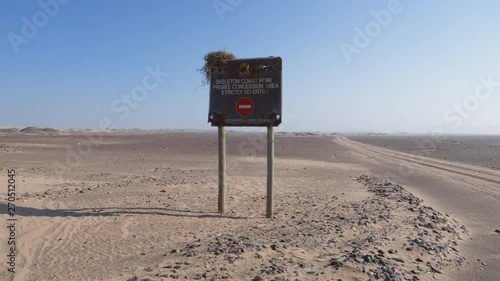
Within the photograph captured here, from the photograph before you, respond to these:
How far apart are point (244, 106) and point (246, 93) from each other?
0.35 m

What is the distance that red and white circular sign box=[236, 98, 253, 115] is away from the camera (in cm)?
1042

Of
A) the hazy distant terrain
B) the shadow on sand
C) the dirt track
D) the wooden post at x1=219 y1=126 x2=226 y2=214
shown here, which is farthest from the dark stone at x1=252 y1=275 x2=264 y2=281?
the hazy distant terrain

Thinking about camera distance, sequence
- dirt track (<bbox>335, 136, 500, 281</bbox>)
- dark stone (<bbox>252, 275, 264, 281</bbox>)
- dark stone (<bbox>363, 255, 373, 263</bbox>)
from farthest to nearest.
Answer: dirt track (<bbox>335, 136, 500, 281</bbox>) → dark stone (<bbox>363, 255, 373, 263</bbox>) → dark stone (<bbox>252, 275, 264, 281</bbox>)

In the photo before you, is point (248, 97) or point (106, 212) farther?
point (106, 212)

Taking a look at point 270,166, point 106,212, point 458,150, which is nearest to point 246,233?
point 270,166

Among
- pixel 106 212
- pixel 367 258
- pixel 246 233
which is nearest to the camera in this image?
pixel 367 258

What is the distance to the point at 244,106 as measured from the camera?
34.4 feet

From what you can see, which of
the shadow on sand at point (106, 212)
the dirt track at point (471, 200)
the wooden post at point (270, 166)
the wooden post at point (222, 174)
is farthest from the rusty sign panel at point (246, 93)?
the dirt track at point (471, 200)

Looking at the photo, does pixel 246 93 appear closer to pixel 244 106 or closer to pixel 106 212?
pixel 244 106

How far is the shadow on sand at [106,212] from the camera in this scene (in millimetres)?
10320

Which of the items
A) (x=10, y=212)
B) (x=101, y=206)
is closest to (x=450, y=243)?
(x=101, y=206)

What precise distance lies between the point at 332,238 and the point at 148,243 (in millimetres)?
3753

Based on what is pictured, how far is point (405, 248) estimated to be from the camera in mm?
7840

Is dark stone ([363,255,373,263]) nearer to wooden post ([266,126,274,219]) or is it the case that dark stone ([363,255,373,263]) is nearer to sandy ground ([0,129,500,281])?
sandy ground ([0,129,500,281])
